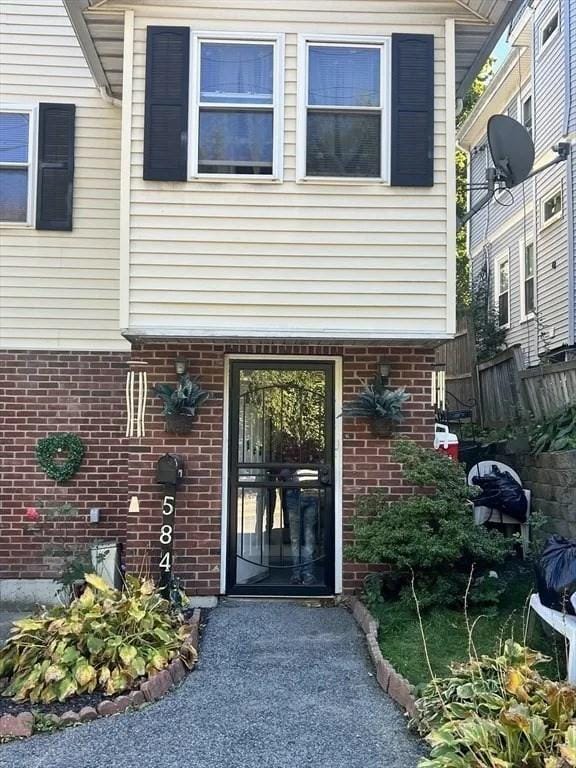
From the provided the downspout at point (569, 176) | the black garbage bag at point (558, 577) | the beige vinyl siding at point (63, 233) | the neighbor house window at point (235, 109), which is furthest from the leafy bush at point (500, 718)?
the downspout at point (569, 176)

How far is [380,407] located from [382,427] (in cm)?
23

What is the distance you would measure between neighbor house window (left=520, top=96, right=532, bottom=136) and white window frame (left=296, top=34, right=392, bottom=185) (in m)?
7.70

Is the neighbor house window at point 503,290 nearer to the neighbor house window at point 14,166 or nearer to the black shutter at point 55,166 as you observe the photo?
the black shutter at point 55,166

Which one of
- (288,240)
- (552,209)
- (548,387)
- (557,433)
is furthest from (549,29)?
(288,240)

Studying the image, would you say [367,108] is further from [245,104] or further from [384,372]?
[384,372]

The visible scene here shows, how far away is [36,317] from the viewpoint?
22.1ft

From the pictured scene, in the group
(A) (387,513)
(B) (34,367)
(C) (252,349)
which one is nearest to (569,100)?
(C) (252,349)

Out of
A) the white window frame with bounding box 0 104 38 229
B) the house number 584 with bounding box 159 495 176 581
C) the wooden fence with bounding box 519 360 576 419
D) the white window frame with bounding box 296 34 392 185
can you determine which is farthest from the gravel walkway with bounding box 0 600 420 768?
the white window frame with bounding box 0 104 38 229

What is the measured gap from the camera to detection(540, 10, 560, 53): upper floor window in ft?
35.8

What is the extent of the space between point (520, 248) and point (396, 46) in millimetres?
7747

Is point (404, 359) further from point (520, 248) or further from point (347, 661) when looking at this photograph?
point (520, 248)

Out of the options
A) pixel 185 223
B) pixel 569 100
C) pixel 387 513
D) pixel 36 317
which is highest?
pixel 569 100

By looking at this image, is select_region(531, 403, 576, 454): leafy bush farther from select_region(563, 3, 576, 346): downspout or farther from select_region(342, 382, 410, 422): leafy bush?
select_region(563, 3, 576, 346): downspout

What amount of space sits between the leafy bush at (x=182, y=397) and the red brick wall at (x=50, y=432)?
1.11 metres
